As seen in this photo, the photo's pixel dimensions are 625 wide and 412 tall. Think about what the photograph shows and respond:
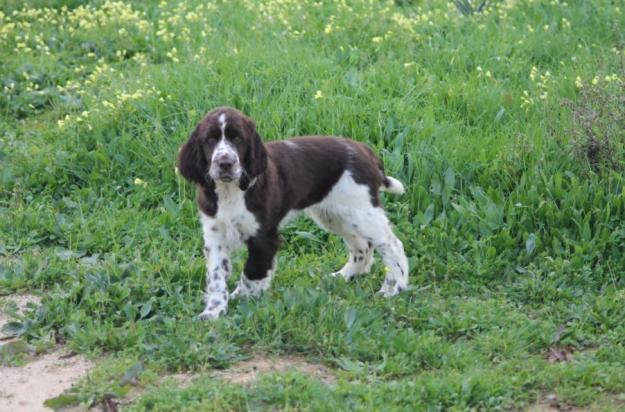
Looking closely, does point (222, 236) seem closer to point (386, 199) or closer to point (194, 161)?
point (194, 161)

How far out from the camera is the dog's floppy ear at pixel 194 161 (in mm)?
6789

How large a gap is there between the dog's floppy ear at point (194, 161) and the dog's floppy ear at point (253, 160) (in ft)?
0.80

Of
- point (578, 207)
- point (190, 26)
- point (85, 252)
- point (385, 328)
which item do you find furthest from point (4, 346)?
point (190, 26)

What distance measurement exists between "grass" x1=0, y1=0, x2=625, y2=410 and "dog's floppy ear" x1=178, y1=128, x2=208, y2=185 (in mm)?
800

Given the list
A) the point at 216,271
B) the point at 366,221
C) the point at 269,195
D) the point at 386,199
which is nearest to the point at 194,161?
the point at 269,195

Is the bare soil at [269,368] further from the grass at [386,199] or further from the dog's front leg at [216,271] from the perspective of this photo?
the dog's front leg at [216,271]

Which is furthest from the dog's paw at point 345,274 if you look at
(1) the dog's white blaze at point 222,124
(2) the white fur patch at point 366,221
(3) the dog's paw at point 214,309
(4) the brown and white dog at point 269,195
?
(1) the dog's white blaze at point 222,124

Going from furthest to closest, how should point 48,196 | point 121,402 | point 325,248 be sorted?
point 48,196 < point 325,248 < point 121,402

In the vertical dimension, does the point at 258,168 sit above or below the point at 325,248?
above

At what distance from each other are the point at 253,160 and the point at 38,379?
5.78 ft

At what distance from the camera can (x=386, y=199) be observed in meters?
8.52

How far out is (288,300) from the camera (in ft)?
22.4

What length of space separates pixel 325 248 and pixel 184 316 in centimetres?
170

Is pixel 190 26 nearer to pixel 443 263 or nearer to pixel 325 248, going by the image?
pixel 325 248
